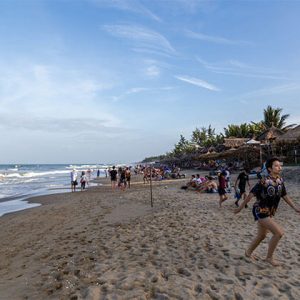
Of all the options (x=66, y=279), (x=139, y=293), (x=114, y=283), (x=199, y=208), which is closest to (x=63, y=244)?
(x=66, y=279)

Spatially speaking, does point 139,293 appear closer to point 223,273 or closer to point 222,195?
point 223,273

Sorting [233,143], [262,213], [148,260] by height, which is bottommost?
[148,260]

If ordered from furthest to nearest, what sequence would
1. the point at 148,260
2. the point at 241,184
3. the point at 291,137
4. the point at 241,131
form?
the point at 241,131
the point at 291,137
the point at 241,184
the point at 148,260

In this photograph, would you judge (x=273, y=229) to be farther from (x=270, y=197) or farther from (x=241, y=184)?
(x=241, y=184)

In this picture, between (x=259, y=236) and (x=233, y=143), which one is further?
(x=233, y=143)

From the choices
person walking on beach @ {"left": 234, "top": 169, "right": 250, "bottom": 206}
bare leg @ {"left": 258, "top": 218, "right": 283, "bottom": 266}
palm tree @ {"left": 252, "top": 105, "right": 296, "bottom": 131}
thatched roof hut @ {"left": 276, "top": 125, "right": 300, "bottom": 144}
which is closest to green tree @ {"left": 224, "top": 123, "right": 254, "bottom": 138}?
palm tree @ {"left": 252, "top": 105, "right": 296, "bottom": 131}

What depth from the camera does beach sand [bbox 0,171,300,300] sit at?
4371mm

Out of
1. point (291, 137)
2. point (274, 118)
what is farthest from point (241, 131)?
point (291, 137)

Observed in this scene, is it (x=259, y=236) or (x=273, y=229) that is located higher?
Answer: (x=273, y=229)

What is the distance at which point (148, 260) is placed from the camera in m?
5.62

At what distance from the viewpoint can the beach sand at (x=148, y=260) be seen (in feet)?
14.3

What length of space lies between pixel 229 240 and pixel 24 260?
3.96 meters

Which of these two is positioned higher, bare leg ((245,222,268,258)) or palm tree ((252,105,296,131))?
palm tree ((252,105,296,131))

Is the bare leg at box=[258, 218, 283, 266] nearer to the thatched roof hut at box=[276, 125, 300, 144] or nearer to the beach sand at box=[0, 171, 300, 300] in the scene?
the beach sand at box=[0, 171, 300, 300]
